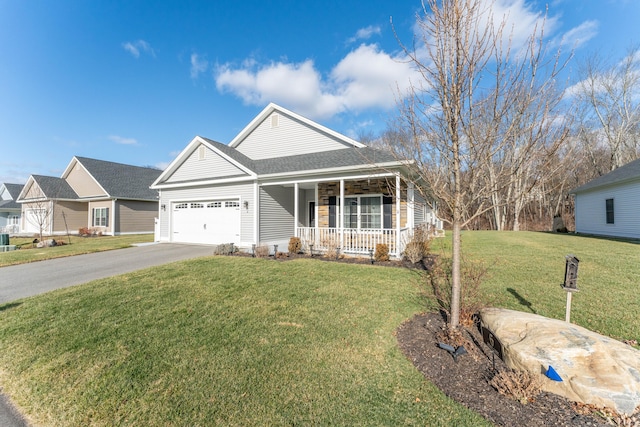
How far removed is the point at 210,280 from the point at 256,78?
13.4 m

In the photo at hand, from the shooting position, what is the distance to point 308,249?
10461mm

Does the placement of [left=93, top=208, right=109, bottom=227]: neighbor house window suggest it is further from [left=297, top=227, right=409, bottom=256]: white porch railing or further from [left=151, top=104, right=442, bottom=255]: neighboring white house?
[left=297, top=227, right=409, bottom=256]: white porch railing

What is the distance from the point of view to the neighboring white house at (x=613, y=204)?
45.6 feet

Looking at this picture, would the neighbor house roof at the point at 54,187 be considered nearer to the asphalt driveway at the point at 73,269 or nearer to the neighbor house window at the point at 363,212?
the asphalt driveway at the point at 73,269

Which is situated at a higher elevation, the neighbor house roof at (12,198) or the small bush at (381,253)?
the neighbor house roof at (12,198)

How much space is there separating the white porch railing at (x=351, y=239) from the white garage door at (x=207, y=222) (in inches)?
144

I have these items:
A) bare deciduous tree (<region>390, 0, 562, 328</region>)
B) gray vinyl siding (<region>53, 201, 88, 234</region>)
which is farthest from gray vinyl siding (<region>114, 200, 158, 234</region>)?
bare deciduous tree (<region>390, 0, 562, 328</region>)

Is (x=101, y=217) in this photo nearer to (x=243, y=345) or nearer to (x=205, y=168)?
(x=205, y=168)

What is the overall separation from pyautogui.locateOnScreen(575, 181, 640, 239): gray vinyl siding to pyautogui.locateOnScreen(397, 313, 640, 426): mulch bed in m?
17.4

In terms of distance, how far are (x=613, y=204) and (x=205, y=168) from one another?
2308 cm

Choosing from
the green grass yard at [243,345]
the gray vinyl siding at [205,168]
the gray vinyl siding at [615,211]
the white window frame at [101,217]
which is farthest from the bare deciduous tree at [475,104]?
the white window frame at [101,217]

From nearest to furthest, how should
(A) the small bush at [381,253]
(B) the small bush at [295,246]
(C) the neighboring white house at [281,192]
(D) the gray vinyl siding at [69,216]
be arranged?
(A) the small bush at [381,253], (C) the neighboring white house at [281,192], (B) the small bush at [295,246], (D) the gray vinyl siding at [69,216]

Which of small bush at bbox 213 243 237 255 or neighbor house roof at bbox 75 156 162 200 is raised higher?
neighbor house roof at bbox 75 156 162 200

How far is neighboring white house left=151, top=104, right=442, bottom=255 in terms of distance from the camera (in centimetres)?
1032
